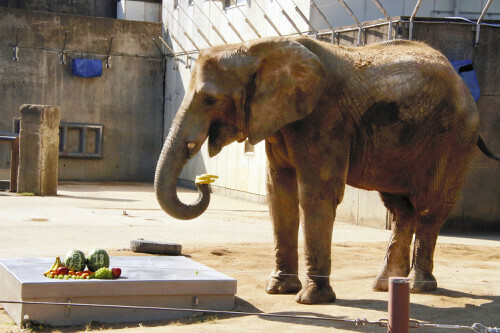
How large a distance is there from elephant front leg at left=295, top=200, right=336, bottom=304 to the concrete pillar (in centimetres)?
1314

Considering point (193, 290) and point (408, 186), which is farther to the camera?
point (408, 186)

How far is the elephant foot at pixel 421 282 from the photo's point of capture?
27.5 ft

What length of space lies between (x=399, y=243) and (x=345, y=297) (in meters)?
0.93

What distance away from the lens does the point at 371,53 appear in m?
8.16

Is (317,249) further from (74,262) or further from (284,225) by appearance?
(74,262)

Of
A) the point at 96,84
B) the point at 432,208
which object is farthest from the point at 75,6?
the point at 432,208

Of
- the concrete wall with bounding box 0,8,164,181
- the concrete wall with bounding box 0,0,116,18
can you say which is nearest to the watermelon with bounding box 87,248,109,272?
the concrete wall with bounding box 0,8,164,181

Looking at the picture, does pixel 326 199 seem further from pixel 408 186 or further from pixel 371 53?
pixel 371 53

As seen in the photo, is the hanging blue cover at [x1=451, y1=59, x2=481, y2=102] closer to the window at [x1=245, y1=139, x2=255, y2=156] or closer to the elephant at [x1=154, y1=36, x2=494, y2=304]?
the elephant at [x1=154, y1=36, x2=494, y2=304]

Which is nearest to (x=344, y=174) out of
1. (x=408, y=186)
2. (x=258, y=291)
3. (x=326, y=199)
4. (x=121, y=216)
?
(x=326, y=199)

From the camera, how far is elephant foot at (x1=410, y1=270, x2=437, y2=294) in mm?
8375

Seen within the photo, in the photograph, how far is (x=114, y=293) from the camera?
22.6 ft

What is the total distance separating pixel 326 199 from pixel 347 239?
602 centimetres

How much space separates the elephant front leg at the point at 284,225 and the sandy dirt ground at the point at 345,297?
0.18m
